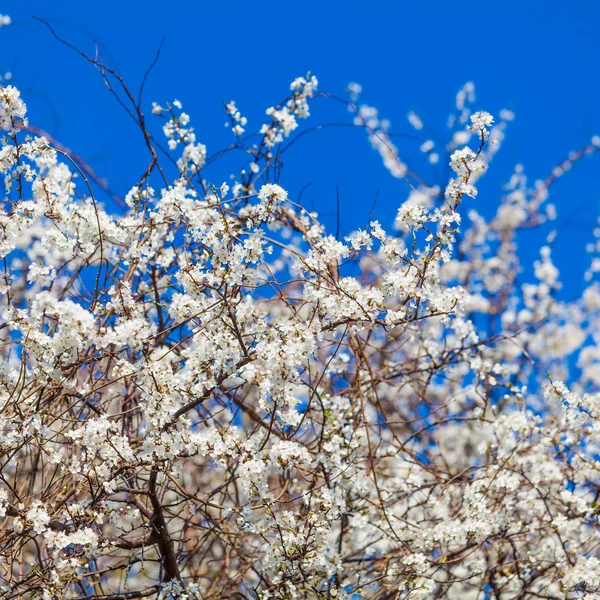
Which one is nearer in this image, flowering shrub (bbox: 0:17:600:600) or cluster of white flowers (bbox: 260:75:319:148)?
flowering shrub (bbox: 0:17:600:600)

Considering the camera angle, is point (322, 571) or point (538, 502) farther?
point (538, 502)

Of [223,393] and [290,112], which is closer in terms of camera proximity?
[223,393]

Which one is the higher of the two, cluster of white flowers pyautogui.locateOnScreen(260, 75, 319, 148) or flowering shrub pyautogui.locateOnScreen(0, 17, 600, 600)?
cluster of white flowers pyautogui.locateOnScreen(260, 75, 319, 148)

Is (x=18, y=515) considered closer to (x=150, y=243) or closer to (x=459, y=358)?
(x=150, y=243)

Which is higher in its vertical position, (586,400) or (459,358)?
(459,358)

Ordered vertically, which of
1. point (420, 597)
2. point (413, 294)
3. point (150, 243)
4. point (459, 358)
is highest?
point (150, 243)

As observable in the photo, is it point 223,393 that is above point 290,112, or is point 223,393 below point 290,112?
below

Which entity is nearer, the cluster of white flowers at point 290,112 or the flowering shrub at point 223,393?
the flowering shrub at point 223,393

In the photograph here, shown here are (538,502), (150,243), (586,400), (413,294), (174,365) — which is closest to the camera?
(413,294)

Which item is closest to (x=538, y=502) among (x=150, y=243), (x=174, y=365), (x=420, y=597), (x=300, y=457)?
(x=420, y=597)

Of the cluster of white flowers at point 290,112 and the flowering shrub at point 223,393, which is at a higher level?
the cluster of white flowers at point 290,112

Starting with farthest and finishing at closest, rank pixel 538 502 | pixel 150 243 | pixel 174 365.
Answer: pixel 538 502 < pixel 150 243 < pixel 174 365

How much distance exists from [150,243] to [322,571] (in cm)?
167

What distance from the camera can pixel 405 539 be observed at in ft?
11.3
